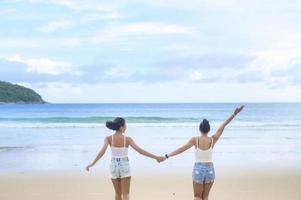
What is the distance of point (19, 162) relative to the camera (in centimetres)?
1644

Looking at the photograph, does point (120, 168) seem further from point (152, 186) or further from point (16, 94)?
point (16, 94)

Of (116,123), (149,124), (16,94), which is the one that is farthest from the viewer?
(16,94)

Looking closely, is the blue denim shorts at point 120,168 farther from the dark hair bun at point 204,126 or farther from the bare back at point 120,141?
the dark hair bun at point 204,126

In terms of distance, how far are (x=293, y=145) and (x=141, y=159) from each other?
7.90 metres

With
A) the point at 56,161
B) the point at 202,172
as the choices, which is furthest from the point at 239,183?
the point at 56,161

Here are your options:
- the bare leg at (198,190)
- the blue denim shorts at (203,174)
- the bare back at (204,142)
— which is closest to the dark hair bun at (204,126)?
the bare back at (204,142)

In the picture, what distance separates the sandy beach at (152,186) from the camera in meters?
11.3

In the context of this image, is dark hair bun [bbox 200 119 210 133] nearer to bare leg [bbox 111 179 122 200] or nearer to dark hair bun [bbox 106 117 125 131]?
dark hair bun [bbox 106 117 125 131]

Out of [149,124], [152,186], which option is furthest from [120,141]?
[149,124]

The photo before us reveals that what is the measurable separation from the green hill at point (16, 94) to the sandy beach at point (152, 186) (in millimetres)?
90664

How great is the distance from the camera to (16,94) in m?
104

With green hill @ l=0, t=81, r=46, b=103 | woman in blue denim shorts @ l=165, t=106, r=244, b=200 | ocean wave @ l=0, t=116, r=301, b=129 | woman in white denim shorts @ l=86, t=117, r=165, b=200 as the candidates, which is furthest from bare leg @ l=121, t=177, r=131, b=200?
green hill @ l=0, t=81, r=46, b=103

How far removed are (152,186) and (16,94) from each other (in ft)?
312

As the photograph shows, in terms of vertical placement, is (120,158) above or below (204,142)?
below
